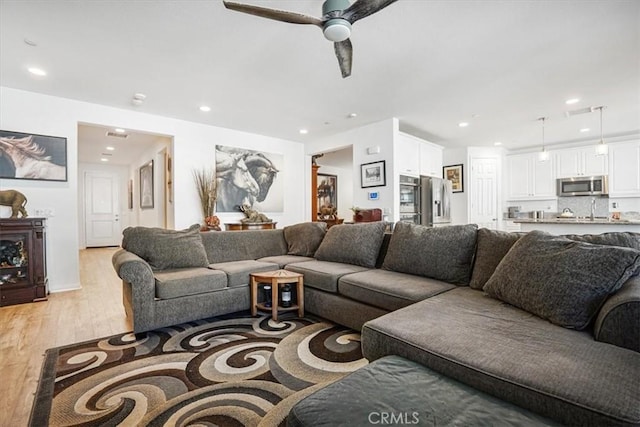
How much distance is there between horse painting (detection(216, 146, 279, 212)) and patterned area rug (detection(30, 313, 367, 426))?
319 cm

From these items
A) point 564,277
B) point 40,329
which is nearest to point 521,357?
point 564,277

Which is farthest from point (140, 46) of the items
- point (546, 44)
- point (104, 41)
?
point (546, 44)

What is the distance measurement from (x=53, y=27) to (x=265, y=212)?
3.98 m

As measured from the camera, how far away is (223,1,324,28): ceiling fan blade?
184cm

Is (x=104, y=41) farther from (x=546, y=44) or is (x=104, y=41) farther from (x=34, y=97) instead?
(x=546, y=44)

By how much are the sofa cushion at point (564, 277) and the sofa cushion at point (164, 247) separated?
2.60 meters

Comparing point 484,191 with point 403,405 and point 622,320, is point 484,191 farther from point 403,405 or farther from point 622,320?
point 403,405

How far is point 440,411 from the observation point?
2.83 feet

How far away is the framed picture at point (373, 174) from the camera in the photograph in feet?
16.6

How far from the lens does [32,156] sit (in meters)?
3.71

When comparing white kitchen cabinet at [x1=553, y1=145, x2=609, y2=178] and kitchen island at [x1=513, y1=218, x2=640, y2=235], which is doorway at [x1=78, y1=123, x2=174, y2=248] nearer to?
kitchen island at [x1=513, y1=218, x2=640, y2=235]

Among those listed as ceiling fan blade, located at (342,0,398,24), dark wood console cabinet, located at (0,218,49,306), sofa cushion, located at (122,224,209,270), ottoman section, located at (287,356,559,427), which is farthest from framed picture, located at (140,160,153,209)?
ottoman section, located at (287,356,559,427)

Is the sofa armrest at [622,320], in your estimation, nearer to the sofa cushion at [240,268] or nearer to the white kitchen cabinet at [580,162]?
the sofa cushion at [240,268]

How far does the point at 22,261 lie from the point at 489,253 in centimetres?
476
